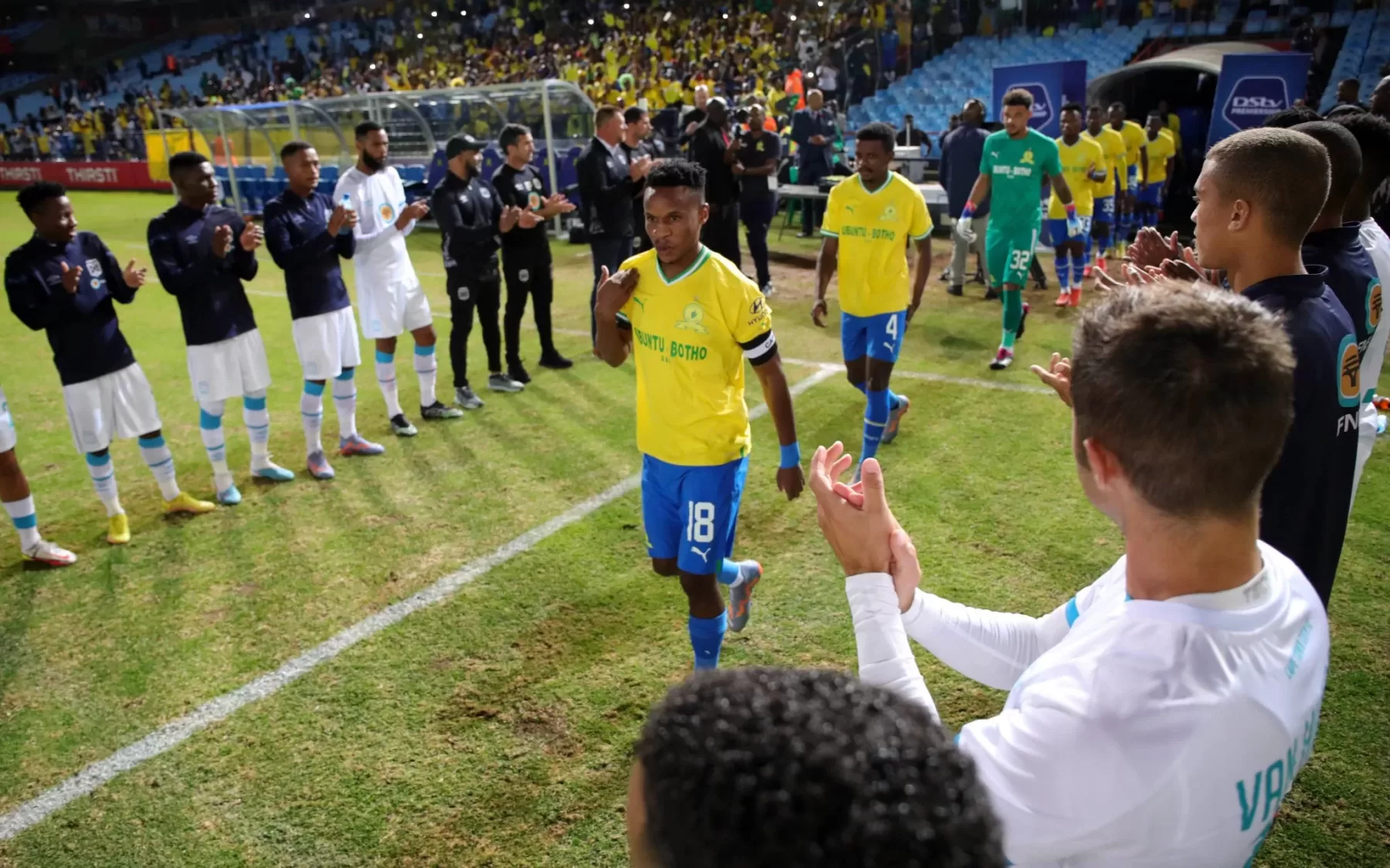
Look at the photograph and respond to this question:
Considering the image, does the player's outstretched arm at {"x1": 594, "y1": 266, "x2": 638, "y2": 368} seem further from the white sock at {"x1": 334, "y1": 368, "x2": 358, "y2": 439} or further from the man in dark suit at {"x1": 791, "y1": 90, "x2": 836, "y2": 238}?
the man in dark suit at {"x1": 791, "y1": 90, "x2": 836, "y2": 238}

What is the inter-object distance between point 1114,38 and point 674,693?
25388mm

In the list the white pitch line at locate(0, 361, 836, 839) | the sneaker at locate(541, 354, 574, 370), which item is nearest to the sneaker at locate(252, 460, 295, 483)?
the white pitch line at locate(0, 361, 836, 839)

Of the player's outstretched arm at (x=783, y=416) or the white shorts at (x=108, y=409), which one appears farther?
the white shorts at (x=108, y=409)

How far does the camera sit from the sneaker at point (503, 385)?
8.76m

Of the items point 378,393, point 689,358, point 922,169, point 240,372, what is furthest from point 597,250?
point 922,169

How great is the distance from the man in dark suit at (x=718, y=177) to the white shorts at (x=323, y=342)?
16.1 ft

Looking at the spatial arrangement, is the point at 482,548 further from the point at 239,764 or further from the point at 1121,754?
the point at 1121,754

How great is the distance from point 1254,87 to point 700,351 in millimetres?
13661

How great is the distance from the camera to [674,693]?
104cm

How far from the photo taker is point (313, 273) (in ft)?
21.9

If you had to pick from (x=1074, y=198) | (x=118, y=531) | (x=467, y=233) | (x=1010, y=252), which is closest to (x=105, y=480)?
(x=118, y=531)

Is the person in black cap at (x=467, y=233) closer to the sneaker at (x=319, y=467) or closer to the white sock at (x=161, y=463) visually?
the sneaker at (x=319, y=467)

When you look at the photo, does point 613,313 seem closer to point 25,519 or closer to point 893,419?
point 893,419

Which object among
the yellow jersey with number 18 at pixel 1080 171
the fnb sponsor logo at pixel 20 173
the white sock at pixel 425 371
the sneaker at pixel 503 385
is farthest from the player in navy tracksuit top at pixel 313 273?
the fnb sponsor logo at pixel 20 173
